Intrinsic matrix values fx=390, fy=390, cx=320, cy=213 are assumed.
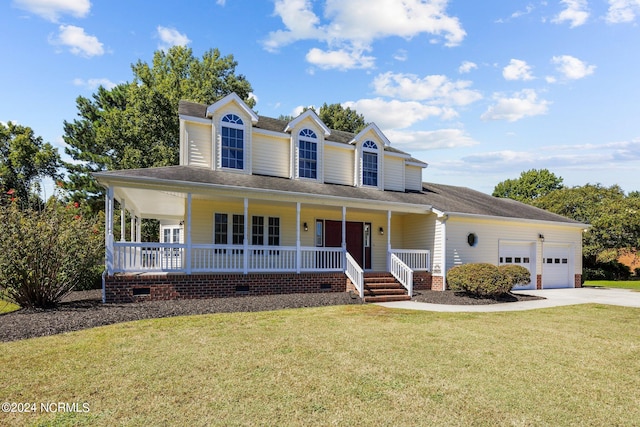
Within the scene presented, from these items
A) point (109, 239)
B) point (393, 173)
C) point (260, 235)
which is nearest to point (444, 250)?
point (393, 173)

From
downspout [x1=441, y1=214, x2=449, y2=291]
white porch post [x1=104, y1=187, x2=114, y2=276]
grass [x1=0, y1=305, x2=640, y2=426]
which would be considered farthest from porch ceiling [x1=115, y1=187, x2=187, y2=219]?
downspout [x1=441, y1=214, x2=449, y2=291]

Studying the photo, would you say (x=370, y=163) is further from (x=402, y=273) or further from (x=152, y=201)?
(x=152, y=201)

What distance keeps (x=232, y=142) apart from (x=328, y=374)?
11.2 meters

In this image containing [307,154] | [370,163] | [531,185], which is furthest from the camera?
[531,185]

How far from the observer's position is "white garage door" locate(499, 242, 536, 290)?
17.5 metres

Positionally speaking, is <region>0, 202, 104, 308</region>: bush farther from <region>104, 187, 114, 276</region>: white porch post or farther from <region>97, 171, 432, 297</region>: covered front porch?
<region>97, 171, 432, 297</region>: covered front porch

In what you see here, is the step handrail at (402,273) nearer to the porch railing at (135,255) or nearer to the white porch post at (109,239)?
the porch railing at (135,255)

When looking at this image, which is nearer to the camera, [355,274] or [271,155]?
[355,274]

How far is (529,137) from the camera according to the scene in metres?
17.7

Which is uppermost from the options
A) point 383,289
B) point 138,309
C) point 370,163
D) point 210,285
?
point 370,163

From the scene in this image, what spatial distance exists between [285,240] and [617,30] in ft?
42.7

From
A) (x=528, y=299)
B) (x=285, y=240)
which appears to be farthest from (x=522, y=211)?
(x=285, y=240)

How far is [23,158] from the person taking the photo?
3203 centimetres

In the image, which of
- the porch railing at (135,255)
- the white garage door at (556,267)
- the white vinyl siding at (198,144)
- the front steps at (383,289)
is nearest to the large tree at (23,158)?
the white vinyl siding at (198,144)
